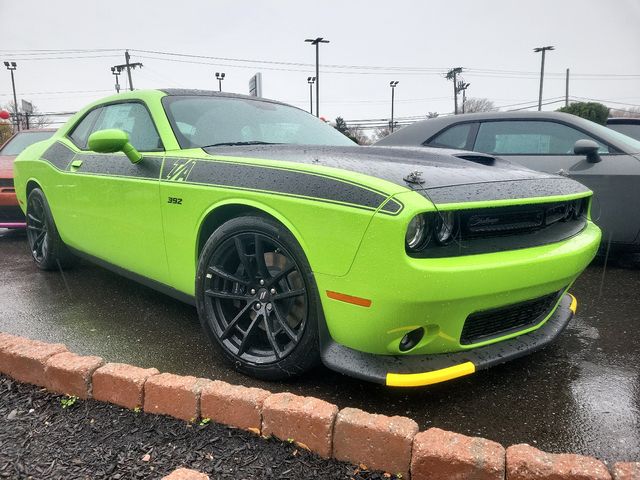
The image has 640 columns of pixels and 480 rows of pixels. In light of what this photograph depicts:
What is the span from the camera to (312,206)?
2.01 metres

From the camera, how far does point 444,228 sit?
193 cm

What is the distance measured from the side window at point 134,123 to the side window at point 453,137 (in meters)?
2.81

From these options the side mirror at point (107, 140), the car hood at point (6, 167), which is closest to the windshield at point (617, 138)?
the side mirror at point (107, 140)

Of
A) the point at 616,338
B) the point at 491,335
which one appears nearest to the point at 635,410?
the point at 491,335

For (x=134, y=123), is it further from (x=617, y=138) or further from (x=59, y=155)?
(x=617, y=138)

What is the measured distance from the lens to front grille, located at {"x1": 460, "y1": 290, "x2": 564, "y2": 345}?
205cm

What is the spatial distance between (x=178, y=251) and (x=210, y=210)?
15.3 inches

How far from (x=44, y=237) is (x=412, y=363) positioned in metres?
3.69

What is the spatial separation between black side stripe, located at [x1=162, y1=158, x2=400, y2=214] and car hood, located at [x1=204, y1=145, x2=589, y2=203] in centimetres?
12

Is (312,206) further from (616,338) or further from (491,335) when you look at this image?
(616,338)

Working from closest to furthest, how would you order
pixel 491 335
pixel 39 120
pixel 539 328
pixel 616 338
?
pixel 491 335 → pixel 539 328 → pixel 616 338 → pixel 39 120

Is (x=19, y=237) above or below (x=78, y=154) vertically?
below

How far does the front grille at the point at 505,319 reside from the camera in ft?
6.74

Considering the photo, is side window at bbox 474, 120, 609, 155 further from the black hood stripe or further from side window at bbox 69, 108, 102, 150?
side window at bbox 69, 108, 102, 150
